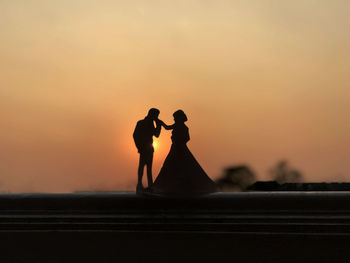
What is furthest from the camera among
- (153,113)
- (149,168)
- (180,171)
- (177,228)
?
(149,168)

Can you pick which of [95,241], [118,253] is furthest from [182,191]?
[118,253]

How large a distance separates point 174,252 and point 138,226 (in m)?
2.60

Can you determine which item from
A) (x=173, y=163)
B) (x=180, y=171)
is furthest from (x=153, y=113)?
(x=180, y=171)

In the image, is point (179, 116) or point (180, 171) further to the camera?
point (179, 116)

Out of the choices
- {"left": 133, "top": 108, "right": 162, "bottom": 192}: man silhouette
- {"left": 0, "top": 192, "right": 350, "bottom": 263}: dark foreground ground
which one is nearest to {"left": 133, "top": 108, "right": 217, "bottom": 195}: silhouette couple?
{"left": 133, "top": 108, "right": 162, "bottom": 192}: man silhouette

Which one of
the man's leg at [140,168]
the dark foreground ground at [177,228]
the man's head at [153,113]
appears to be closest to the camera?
the dark foreground ground at [177,228]

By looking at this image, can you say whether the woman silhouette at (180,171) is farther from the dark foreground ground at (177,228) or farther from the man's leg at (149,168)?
the dark foreground ground at (177,228)

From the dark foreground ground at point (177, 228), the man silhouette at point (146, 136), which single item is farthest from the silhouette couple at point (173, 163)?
the dark foreground ground at point (177, 228)

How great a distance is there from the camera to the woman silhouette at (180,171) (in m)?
15.2

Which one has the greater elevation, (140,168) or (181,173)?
(140,168)

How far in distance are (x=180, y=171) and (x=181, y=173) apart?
0.06m

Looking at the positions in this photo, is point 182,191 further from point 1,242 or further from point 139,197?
point 1,242

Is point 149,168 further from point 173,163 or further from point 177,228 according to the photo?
point 177,228

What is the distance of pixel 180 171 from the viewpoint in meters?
15.2
